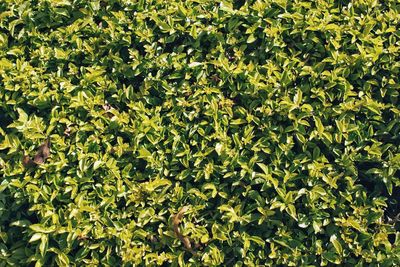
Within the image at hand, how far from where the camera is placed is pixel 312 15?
312cm

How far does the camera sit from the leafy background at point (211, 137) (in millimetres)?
2867

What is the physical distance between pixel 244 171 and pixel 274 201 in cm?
21

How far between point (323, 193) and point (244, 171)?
407mm

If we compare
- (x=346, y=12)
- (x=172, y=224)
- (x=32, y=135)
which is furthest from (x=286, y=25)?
(x=32, y=135)

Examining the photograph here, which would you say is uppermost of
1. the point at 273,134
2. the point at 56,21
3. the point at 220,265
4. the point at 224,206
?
the point at 56,21

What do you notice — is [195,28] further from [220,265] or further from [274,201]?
[220,265]

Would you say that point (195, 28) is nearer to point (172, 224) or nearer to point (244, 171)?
point (244, 171)

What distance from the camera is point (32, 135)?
9.81 feet

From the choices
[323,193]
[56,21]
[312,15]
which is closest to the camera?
[323,193]

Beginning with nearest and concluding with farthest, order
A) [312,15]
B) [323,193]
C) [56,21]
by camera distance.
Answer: [323,193]
[312,15]
[56,21]

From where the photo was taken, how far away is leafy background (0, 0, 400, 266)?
9.41 ft

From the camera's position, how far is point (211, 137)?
2953mm

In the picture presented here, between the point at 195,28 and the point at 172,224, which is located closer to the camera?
the point at 172,224

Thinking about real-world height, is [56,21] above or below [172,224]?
above
